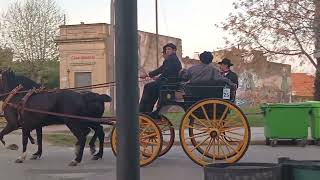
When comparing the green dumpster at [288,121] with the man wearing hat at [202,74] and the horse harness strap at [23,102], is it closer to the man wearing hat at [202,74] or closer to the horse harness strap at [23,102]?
the man wearing hat at [202,74]

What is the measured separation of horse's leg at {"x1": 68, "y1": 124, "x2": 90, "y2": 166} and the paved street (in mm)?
146

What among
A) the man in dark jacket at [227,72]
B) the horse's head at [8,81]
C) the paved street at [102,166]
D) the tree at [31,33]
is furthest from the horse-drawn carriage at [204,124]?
the tree at [31,33]

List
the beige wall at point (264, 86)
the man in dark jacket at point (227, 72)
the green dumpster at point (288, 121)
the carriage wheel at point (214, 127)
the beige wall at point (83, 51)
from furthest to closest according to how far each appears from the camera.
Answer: the beige wall at point (83, 51)
the beige wall at point (264, 86)
the green dumpster at point (288, 121)
the man in dark jacket at point (227, 72)
the carriage wheel at point (214, 127)

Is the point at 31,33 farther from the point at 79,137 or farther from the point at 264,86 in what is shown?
the point at 79,137

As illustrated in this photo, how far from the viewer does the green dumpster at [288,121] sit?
15680 mm

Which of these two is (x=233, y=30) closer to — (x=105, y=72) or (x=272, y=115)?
(x=272, y=115)

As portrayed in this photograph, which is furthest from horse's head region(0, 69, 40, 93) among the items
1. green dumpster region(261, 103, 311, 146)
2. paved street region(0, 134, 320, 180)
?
green dumpster region(261, 103, 311, 146)

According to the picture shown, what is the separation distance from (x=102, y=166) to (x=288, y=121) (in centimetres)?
608

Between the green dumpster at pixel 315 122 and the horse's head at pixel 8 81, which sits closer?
the horse's head at pixel 8 81

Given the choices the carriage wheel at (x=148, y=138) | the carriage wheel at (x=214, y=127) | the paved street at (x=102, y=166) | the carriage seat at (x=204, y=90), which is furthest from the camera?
the carriage seat at (x=204, y=90)

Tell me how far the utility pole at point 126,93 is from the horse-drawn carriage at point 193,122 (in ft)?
23.0

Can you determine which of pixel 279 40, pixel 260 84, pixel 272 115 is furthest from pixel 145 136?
pixel 260 84

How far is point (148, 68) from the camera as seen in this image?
178 feet

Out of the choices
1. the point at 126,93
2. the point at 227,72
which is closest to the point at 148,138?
the point at 227,72
